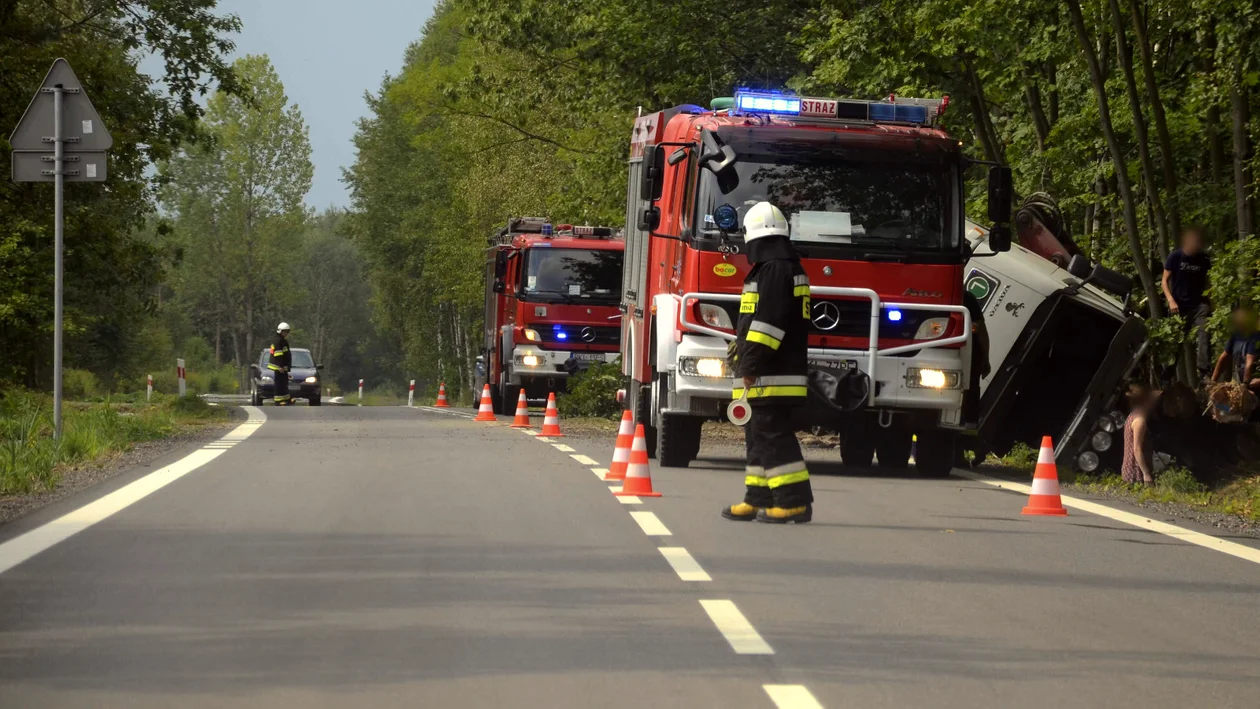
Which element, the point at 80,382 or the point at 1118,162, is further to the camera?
the point at 80,382

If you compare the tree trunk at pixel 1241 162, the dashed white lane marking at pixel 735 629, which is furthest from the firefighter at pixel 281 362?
the dashed white lane marking at pixel 735 629

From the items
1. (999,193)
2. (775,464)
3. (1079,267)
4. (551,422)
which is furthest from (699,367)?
(551,422)

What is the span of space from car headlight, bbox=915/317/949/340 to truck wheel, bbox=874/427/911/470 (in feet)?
4.38

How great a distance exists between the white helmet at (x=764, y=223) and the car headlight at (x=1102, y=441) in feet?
19.2

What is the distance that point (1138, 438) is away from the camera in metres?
15.7

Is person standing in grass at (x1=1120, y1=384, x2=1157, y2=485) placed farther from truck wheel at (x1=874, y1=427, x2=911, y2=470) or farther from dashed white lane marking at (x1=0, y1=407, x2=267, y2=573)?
dashed white lane marking at (x1=0, y1=407, x2=267, y2=573)

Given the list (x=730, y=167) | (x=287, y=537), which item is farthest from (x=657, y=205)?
(x=287, y=537)

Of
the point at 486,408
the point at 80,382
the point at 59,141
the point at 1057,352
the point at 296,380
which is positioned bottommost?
the point at 80,382

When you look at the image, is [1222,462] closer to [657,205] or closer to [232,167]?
[657,205]

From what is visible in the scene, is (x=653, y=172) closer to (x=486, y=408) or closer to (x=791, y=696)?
(x=791, y=696)

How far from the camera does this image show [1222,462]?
16.3 meters

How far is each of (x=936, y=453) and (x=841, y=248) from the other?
2.30 m

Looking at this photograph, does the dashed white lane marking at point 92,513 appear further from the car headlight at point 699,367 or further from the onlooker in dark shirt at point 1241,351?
the onlooker in dark shirt at point 1241,351

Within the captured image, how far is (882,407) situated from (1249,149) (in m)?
5.75
